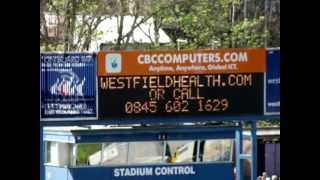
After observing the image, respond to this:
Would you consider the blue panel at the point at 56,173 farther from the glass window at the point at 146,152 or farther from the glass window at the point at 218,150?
the glass window at the point at 218,150

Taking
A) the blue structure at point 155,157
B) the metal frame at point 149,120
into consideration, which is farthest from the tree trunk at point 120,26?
the metal frame at point 149,120

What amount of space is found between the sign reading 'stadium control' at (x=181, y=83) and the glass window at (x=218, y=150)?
18.2 inches

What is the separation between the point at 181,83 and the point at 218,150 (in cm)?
133

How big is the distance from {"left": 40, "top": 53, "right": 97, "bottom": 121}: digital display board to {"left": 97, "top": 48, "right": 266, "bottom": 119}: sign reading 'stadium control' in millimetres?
126

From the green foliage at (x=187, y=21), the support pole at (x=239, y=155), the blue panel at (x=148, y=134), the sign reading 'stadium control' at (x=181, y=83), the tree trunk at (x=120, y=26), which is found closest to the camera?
the sign reading 'stadium control' at (x=181, y=83)

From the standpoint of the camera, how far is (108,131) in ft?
26.9

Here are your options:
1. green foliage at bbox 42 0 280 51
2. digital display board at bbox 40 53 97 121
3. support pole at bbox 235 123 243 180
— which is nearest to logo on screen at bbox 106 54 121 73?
digital display board at bbox 40 53 97 121

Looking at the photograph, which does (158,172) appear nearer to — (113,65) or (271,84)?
(113,65)

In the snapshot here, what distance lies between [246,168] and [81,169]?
248cm

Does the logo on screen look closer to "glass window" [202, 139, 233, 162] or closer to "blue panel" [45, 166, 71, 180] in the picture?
"blue panel" [45, 166, 71, 180]

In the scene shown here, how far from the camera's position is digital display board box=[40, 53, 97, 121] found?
7.97 meters

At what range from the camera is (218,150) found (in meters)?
8.55

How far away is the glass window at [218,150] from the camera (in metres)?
8.42
